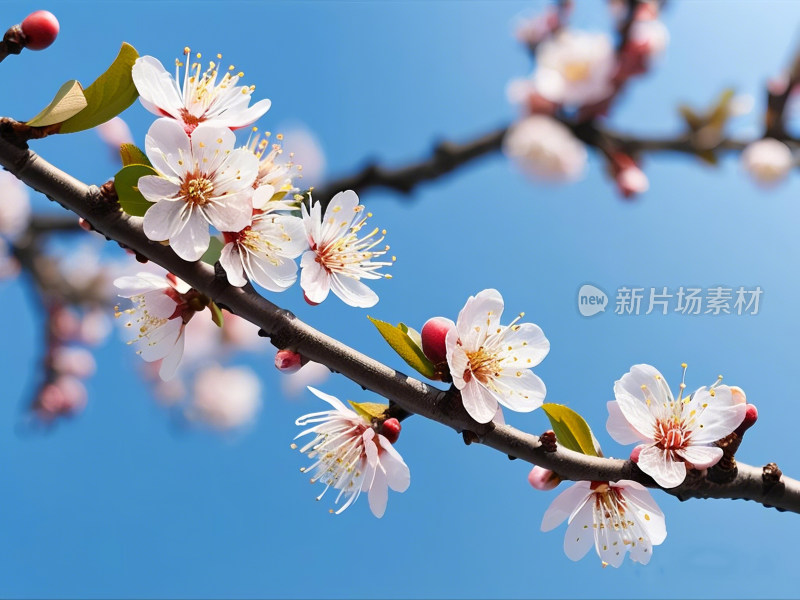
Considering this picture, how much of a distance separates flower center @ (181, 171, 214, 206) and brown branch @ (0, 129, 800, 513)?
84 millimetres

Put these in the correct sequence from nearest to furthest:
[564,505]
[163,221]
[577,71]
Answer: [163,221], [564,505], [577,71]

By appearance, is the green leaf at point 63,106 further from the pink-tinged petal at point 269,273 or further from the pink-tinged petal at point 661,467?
the pink-tinged petal at point 661,467

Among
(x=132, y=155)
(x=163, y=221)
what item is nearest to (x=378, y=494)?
(x=163, y=221)

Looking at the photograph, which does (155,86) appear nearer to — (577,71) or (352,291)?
(352,291)

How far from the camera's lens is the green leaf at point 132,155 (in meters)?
0.94

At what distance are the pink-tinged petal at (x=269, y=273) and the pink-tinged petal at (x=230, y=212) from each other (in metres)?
0.05

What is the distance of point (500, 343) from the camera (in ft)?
3.48

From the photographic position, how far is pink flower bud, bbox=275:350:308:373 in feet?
3.14

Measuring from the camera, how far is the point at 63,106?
92 cm

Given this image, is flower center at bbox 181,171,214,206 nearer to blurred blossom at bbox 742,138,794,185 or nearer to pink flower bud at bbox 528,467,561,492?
pink flower bud at bbox 528,467,561,492

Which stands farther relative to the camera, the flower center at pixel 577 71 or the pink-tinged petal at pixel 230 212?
the flower center at pixel 577 71

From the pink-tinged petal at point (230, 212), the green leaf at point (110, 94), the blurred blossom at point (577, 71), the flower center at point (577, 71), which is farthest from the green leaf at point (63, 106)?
the flower center at point (577, 71)

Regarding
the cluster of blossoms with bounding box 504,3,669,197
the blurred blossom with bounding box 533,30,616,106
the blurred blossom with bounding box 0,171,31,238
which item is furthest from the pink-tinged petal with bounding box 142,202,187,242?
the blurred blossom with bounding box 533,30,616,106

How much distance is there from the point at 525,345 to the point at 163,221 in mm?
590
